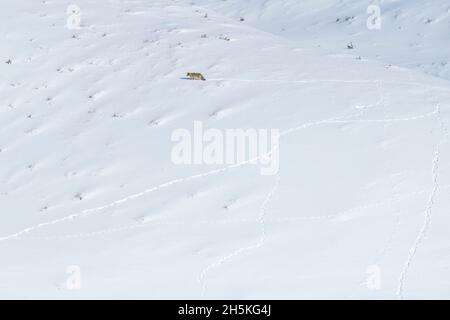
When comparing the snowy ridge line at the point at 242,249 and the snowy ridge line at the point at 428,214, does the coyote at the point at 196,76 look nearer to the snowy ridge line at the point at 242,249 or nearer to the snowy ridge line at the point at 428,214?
the snowy ridge line at the point at 242,249

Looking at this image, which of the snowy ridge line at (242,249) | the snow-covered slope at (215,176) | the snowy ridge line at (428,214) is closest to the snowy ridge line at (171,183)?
the snow-covered slope at (215,176)

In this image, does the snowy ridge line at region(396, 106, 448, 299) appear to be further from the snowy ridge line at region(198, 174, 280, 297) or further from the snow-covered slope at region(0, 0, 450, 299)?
the snowy ridge line at region(198, 174, 280, 297)

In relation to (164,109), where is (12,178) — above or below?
below

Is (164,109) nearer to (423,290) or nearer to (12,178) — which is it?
(12,178)

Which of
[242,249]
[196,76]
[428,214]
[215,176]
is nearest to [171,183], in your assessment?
[215,176]

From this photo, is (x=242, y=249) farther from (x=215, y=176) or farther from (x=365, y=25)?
(x=365, y=25)
